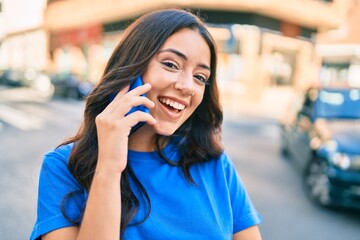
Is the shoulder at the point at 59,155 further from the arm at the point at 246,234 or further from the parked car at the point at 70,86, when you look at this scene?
the parked car at the point at 70,86

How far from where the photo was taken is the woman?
118 cm

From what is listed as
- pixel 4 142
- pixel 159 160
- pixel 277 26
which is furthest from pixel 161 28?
pixel 277 26

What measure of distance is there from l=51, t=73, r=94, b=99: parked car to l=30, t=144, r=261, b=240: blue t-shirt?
16739mm

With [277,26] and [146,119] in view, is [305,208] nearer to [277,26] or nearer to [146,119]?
[146,119]

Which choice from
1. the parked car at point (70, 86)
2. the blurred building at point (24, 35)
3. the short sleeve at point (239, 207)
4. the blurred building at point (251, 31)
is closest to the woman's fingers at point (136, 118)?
the short sleeve at point (239, 207)

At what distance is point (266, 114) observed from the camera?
15.9m

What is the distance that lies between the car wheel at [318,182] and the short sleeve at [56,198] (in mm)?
4146

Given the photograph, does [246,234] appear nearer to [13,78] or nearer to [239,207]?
[239,207]

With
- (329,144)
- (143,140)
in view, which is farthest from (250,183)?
(143,140)

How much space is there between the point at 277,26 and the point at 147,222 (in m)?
20.6

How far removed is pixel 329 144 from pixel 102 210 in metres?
4.32

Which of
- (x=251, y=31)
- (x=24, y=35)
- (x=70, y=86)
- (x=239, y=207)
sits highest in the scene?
(x=251, y=31)

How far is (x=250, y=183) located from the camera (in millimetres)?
5711

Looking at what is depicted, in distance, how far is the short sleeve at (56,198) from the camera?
3.92 ft
